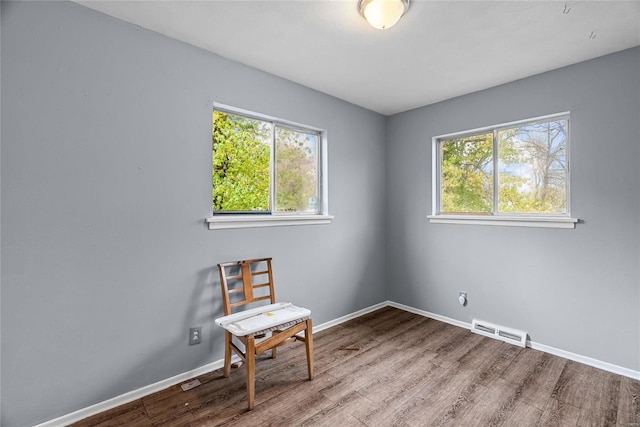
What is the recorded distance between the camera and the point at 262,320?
205 centimetres

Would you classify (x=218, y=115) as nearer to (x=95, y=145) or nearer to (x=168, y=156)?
(x=168, y=156)

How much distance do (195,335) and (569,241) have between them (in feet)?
10.4

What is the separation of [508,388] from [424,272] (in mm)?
1520

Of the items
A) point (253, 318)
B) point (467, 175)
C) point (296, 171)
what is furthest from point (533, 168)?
point (253, 318)

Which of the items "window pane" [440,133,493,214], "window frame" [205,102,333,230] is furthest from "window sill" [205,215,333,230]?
"window pane" [440,133,493,214]

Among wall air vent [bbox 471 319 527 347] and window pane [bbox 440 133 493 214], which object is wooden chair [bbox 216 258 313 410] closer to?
wall air vent [bbox 471 319 527 347]

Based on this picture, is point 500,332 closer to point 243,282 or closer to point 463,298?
point 463,298

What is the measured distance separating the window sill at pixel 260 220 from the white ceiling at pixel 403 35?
1.31 meters

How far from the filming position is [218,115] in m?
2.45

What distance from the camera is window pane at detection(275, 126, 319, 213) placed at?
9.40 feet

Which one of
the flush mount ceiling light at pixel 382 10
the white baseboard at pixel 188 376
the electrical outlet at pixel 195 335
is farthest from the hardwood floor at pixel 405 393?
the flush mount ceiling light at pixel 382 10

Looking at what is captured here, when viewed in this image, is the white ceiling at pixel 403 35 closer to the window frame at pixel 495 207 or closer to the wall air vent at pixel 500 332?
the window frame at pixel 495 207

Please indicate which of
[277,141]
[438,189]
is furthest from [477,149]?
[277,141]

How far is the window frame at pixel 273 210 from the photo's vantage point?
239 centimetres
